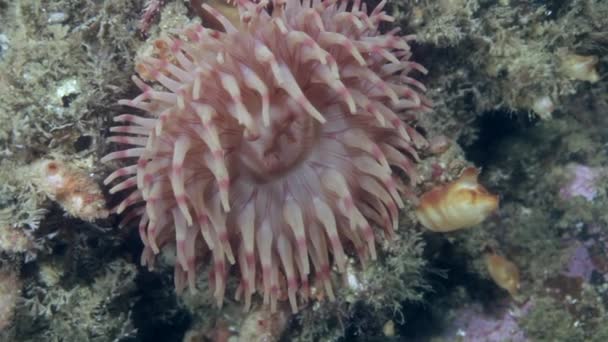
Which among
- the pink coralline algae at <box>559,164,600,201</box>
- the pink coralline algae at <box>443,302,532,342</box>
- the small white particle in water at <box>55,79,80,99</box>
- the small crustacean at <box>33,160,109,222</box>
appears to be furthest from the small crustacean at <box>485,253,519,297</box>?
the small white particle in water at <box>55,79,80,99</box>

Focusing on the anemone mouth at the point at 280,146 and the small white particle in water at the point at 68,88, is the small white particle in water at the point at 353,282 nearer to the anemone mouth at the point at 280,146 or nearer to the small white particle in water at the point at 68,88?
the anemone mouth at the point at 280,146

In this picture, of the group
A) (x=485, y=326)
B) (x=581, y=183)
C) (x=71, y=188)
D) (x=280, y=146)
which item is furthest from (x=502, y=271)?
(x=71, y=188)

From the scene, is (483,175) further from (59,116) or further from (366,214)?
(59,116)

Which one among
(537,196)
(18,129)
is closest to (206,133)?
(18,129)

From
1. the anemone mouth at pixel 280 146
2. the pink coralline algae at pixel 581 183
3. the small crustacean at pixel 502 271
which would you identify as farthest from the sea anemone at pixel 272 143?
the pink coralline algae at pixel 581 183

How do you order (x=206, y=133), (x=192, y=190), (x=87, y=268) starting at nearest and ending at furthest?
(x=206, y=133)
(x=192, y=190)
(x=87, y=268)

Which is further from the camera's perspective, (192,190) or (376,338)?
(376,338)
